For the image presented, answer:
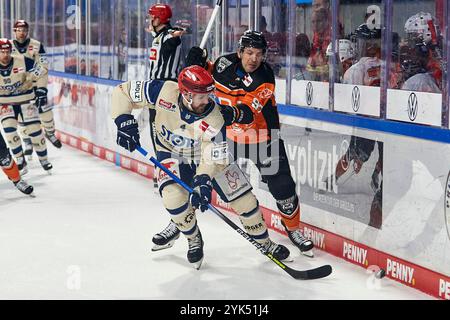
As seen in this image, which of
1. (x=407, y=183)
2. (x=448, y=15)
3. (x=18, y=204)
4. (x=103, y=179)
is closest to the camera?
(x=448, y=15)

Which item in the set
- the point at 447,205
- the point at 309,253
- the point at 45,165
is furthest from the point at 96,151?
the point at 447,205

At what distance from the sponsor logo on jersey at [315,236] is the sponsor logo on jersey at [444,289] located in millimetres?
1344

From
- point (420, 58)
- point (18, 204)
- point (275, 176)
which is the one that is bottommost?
point (18, 204)

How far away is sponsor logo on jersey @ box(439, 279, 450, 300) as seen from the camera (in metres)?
4.57

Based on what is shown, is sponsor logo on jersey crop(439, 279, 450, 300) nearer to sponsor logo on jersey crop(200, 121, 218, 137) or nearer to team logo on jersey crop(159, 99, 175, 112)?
sponsor logo on jersey crop(200, 121, 218, 137)

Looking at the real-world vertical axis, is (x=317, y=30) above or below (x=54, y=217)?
above

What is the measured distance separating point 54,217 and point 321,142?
2224 mm

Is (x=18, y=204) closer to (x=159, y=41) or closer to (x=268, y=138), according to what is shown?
(x=159, y=41)

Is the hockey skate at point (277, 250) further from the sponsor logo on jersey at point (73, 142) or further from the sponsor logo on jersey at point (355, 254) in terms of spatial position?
the sponsor logo on jersey at point (73, 142)

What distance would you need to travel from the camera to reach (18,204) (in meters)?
7.62

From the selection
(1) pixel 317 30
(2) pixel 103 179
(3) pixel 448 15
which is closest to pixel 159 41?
(1) pixel 317 30

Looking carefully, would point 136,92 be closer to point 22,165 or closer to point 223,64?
point 223,64

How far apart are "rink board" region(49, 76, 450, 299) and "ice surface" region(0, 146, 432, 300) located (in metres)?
0.11

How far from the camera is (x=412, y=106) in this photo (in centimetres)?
488
